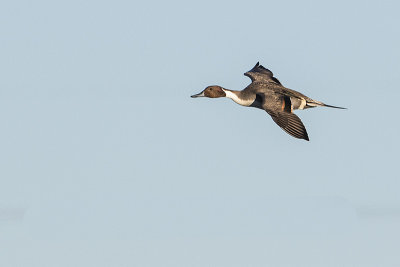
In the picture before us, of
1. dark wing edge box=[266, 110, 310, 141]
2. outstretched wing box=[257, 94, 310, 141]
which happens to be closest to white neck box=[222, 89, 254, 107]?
outstretched wing box=[257, 94, 310, 141]

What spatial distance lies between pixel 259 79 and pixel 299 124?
28.7 feet

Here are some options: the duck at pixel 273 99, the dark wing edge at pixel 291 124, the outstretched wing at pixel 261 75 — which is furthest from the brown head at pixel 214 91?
the dark wing edge at pixel 291 124

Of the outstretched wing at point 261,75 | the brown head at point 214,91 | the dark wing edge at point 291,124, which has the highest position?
the outstretched wing at point 261,75

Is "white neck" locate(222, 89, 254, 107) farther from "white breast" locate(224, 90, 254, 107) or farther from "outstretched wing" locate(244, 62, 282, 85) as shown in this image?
"outstretched wing" locate(244, 62, 282, 85)

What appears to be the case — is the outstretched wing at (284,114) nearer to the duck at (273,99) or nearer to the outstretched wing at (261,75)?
the duck at (273,99)

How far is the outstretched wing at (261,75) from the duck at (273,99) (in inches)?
10.2

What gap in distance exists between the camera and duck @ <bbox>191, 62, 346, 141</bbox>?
4934cm

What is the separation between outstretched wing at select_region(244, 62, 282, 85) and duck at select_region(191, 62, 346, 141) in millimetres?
260

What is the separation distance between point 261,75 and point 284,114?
864 centimetres

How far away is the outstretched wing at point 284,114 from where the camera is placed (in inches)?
1900

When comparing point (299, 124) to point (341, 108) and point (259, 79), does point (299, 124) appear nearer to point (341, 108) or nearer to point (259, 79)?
point (341, 108)

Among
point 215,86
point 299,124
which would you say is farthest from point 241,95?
point 299,124

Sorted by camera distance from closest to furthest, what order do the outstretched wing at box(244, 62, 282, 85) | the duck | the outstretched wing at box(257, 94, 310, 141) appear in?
the outstretched wing at box(257, 94, 310, 141) < the duck < the outstretched wing at box(244, 62, 282, 85)

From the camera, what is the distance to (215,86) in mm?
54000
